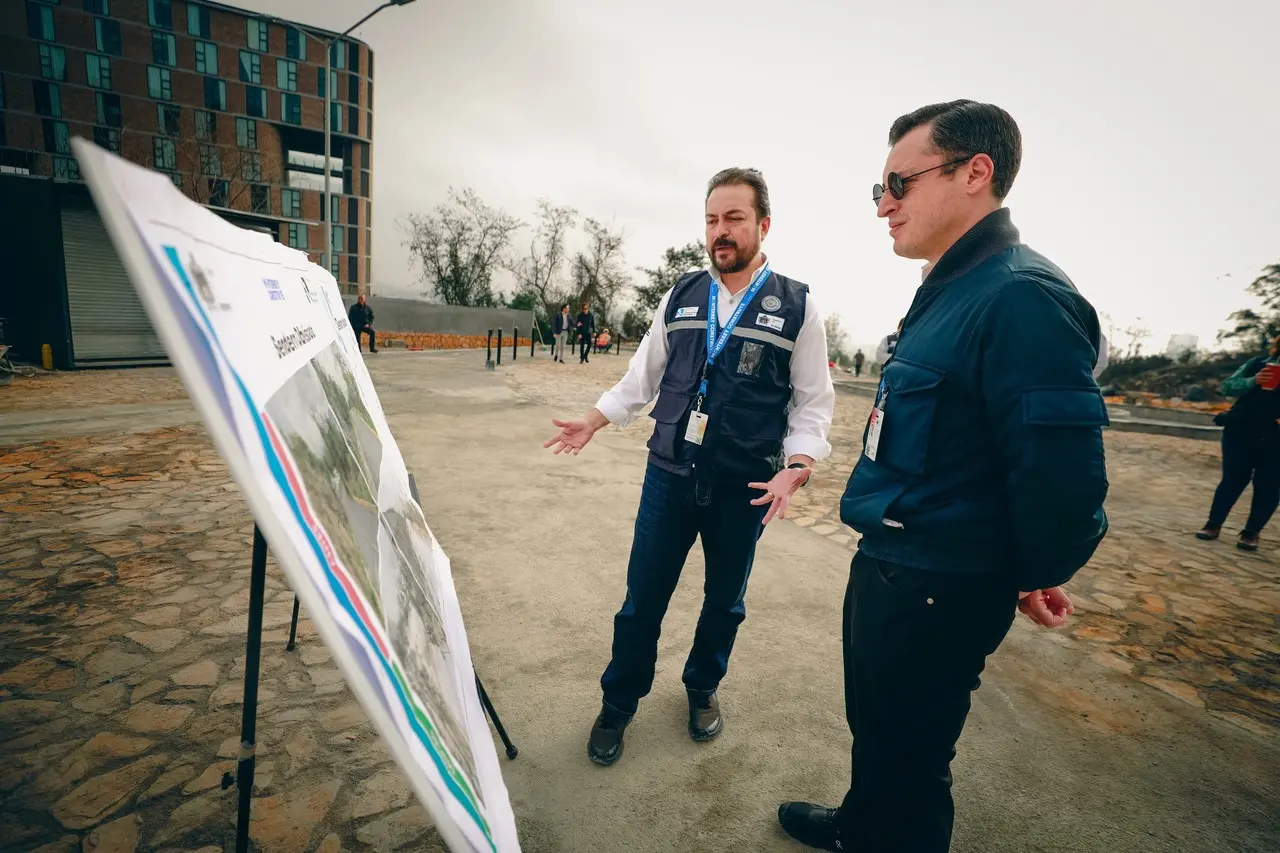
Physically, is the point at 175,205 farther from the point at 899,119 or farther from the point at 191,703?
the point at 191,703

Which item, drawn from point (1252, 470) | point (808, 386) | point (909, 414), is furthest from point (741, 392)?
point (1252, 470)

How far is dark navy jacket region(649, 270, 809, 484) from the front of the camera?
2195 millimetres

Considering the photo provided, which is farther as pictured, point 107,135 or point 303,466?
point 107,135

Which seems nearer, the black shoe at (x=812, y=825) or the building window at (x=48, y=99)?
the black shoe at (x=812, y=825)

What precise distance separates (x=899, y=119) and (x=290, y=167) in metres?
59.6

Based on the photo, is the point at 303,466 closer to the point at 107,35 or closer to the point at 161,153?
the point at 161,153

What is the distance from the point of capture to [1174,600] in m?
3.91

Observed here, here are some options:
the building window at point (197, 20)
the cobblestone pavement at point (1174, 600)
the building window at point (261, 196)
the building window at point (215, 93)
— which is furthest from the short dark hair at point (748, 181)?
the building window at point (197, 20)

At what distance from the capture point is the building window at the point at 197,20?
42125mm

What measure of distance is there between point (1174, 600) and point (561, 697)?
426 centimetres

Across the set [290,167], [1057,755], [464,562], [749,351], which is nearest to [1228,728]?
[1057,755]

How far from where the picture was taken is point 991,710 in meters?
2.65

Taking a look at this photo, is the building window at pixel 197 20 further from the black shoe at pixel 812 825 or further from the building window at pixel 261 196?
the black shoe at pixel 812 825

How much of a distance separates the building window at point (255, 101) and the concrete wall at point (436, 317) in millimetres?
28390
